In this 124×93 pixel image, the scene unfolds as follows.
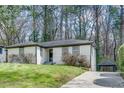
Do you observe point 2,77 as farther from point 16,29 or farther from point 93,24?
point 93,24

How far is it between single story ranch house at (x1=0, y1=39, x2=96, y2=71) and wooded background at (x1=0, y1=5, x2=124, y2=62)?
0.36m

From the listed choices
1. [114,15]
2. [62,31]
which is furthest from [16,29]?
[114,15]

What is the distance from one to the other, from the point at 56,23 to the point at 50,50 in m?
2.14

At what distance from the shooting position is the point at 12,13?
33.0 feet

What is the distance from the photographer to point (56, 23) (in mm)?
10555

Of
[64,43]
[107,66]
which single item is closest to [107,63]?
[107,66]

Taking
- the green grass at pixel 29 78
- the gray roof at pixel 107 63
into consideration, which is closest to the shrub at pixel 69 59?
the gray roof at pixel 107 63

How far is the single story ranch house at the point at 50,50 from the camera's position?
445 inches

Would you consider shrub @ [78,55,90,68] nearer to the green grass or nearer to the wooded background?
the wooded background

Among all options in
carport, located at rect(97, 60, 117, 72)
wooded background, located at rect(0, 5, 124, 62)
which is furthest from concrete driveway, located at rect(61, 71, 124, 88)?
carport, located at rect(97, 60, 117, 72)

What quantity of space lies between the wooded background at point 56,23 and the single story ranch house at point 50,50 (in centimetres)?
36

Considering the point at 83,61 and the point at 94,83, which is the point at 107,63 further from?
the point at 94,83

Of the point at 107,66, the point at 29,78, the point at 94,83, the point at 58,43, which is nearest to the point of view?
the point at 94,83

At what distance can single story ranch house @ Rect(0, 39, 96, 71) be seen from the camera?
11.3 m
